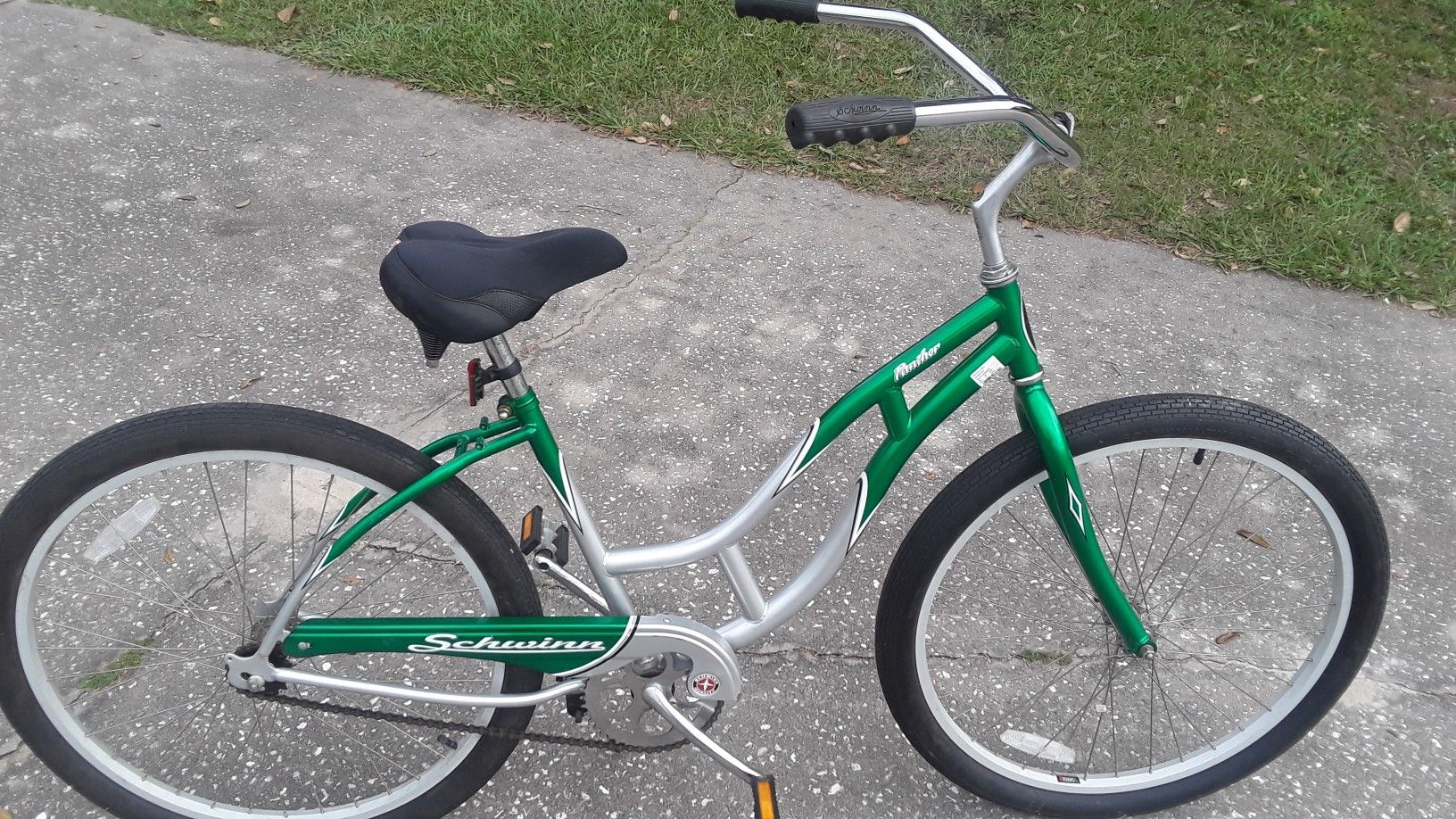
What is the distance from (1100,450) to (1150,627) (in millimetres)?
658

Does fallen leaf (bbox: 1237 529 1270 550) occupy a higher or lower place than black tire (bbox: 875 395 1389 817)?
lower

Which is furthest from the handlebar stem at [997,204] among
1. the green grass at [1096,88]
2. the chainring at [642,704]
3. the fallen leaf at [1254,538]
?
the green grass at [1096,88]

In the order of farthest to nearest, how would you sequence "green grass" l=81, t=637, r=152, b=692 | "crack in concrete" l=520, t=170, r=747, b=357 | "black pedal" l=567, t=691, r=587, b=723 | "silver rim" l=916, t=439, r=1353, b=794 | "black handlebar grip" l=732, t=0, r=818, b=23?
"crack in concrete" l=520, t=170, r=747, b=357, "green grass" l=81, t=637, r=152, b=692, "silver rim" l=916, t=439, r=1353, b=794, "black pedal" l=567, t=691, r=587, b=723, "black handlebar grip" l=732, t=0, r=818, b=23

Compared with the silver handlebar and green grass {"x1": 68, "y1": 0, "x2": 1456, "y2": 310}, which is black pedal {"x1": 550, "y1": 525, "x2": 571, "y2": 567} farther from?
green grass {"x1": 68, "y1": 0, "x2": 1456, "y2": 310}

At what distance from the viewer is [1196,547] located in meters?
2.60

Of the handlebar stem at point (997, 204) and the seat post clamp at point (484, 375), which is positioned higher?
the handlebar stem at point (997, 204)

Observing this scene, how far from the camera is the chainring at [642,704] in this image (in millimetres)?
1743

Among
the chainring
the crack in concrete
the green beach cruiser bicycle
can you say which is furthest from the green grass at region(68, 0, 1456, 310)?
the chainring

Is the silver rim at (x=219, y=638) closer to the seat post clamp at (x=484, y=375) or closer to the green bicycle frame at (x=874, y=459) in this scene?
the green bicycle frame at (x=874, y=459)

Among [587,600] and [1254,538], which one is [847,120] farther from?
[1254,538]

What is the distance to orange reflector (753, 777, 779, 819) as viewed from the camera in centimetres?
174

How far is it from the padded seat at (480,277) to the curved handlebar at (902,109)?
430 millimetres

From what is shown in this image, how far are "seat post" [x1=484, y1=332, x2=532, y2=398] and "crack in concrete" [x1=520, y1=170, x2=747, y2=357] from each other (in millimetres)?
1588

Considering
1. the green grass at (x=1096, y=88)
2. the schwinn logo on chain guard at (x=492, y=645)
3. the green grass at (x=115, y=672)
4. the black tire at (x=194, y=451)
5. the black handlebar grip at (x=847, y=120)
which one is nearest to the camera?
the black handlebar grip at (x=847, y=120)
